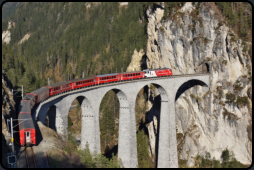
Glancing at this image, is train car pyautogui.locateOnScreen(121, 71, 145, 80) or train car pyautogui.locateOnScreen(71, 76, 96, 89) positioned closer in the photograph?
train car pyautogui.locateOnScreen(71, 76, 96, 89)

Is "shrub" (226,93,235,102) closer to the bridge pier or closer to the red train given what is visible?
the red train

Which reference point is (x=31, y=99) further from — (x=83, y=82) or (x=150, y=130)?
(x=150, y=130)

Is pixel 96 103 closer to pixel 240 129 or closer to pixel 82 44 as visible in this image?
pixel 240 129

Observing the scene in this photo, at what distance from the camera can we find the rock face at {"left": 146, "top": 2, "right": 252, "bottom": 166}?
59.3 meters

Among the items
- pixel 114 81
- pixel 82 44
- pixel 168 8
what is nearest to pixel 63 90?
pixel 114 81

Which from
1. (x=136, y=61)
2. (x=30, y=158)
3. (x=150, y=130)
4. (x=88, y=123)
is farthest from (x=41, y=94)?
(x=136, y=61)

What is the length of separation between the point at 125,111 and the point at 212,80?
22.9m

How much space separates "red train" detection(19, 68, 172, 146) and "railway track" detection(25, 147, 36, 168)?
0.77 meters

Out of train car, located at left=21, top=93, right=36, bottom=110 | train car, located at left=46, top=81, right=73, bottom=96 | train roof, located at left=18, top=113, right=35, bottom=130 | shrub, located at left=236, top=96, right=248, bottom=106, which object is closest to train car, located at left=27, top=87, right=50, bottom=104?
train car, located at left=21, top=93, right=36, bottom=110

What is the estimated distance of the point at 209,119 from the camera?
63312 millimetres

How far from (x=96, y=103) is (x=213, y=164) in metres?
34.6

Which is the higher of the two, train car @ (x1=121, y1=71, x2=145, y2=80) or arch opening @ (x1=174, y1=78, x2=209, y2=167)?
train car @ (x1=121, y1=71, x2=145, y2=80)

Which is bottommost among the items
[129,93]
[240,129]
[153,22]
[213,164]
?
[213,164]

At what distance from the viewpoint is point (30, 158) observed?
28062 millimetres
